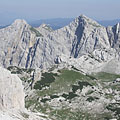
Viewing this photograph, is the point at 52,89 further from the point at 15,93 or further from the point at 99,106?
the point at 15,93

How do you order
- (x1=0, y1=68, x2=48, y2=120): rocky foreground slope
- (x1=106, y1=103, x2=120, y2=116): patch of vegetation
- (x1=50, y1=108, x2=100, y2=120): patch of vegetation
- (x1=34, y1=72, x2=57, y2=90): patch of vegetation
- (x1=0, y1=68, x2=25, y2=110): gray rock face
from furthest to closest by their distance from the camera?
(x1=34, y1=72, x2=57, y2=90): patch of vegetation < (x1=50, y1=108, x2=100, y2=120): patch of vegetation < (x1=106, y1=103, x2=120, y2=116): patch of vegetation < (x1=0, y1=68, x2=25, y2=110): gray rock face < (x1=0, y1=68, x2=48, y2=120): rocky foreground slope

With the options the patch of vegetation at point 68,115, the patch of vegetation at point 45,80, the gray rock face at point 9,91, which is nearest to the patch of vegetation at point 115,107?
the patch of vegetation at point 68,115

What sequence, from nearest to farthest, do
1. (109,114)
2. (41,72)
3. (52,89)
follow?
(109,114) < (52,89) < (41,72)

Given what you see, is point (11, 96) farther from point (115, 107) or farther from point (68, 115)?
point (115, 107)

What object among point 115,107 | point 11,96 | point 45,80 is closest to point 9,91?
point 11,96

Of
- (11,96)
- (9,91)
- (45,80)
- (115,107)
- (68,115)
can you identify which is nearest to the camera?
(11,96)

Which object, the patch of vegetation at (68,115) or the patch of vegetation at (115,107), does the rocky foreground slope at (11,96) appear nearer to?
the patch of vegetation at (68,115)

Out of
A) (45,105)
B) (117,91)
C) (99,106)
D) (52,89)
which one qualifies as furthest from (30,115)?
(117,91)

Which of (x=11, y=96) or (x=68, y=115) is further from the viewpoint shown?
(x=68, y=115)

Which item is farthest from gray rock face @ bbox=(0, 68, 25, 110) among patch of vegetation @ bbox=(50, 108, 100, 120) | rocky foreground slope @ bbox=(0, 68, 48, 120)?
patch of vegetation @ bbox=(50, 108, 100, 120)

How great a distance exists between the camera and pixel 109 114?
12681cm

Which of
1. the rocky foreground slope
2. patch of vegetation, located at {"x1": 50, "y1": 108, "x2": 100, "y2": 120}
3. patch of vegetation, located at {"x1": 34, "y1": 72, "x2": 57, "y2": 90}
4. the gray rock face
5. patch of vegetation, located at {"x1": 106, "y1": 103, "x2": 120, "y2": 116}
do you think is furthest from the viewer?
patch of vegetation, located at {"x1": 34, "y1": 72, "x2": 57, "y2": 90}

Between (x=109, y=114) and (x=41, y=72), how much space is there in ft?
257

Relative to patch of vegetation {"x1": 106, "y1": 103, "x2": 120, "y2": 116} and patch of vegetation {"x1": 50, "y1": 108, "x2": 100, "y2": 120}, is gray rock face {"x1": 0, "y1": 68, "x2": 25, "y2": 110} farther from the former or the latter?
patch of vegetation {"x1": 106, "y1": 103, "x2": 120, "y2": 116}
